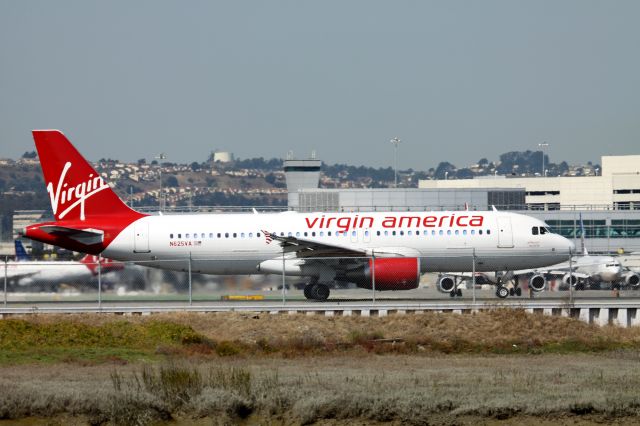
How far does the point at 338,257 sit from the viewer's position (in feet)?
151

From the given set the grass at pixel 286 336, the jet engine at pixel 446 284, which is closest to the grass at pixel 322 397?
the grass at pixel 286 336

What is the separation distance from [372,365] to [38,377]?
8.64 meters

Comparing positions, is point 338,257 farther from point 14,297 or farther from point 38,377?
point 38,377

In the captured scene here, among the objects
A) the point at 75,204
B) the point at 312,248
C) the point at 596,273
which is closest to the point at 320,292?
the point at 312,248

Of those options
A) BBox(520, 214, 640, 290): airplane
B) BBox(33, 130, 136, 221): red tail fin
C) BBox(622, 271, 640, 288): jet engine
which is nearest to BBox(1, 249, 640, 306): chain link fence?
BBox(622, 271, 640, 288): jet engine

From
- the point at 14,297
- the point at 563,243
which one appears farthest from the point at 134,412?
the point at 563,243

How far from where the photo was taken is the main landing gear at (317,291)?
48156mm

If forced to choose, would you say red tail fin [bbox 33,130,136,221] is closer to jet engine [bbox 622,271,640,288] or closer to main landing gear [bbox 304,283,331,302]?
main landing gear [bbox 304,283,331,302]

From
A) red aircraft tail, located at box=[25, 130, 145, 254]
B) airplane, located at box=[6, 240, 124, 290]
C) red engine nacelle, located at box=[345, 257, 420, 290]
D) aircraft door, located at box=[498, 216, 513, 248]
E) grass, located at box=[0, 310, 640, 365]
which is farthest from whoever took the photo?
red aircraft tail, located at box=[25, 130, 145, 254]

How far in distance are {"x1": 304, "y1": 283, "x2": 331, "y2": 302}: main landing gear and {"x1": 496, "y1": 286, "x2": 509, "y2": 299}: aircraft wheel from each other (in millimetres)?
7013

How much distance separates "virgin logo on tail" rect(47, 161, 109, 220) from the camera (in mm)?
52156

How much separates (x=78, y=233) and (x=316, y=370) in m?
22.6

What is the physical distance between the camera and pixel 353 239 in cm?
5025

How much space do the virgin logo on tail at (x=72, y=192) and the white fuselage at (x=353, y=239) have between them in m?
2.44
